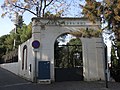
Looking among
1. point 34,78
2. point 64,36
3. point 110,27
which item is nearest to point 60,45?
point 64,36

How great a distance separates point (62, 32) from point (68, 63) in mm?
2682

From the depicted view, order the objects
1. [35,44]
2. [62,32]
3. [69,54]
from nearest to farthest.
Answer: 1. [35,44]
2. [62,32]
3. [69,54]

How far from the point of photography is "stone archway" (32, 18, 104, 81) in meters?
21.5

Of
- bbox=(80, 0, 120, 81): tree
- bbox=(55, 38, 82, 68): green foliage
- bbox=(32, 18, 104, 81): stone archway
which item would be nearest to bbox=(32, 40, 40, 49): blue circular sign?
bbox=(32, 18, 104, 81): stone archway

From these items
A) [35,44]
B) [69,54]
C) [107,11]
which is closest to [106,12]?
[107,11]

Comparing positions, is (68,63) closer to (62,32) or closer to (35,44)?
(62,32)

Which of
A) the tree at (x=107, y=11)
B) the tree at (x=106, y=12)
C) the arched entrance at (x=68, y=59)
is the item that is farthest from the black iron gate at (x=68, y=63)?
the tree at (x=107, y=11)

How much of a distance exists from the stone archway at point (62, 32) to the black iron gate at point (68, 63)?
24.3 inches

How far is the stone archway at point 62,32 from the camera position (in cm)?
2155

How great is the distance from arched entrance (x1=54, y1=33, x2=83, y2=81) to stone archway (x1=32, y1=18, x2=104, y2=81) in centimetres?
61

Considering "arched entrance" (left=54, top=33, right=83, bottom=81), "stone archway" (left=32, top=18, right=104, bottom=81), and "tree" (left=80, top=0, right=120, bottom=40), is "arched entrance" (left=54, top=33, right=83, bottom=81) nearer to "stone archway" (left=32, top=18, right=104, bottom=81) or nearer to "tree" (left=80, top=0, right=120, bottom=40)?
"stone archway" (left=32, top=18, right=104, bottom=81)

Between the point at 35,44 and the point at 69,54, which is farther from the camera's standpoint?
the point at 69,54

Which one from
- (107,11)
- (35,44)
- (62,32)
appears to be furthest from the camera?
(62,32)

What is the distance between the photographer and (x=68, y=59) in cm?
2270
